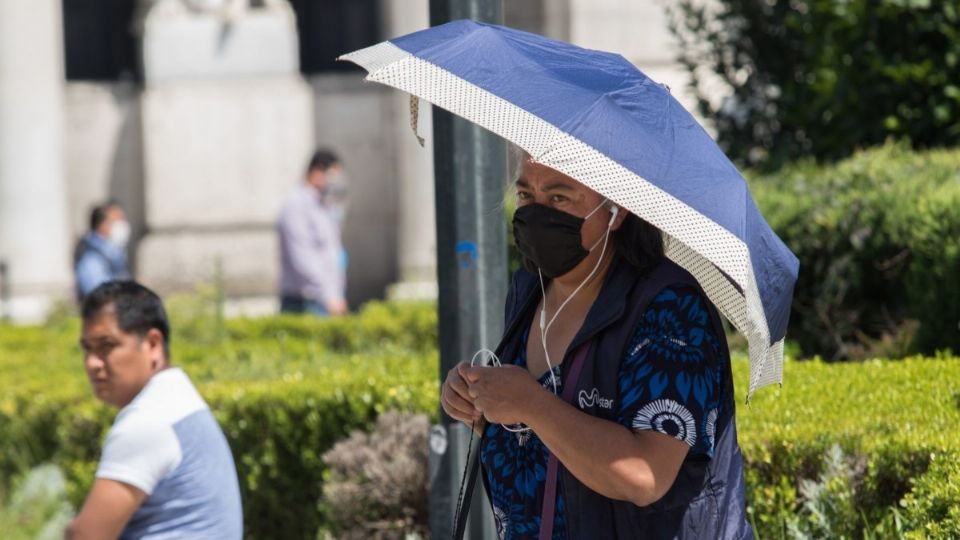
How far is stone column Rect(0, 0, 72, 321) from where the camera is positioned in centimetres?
1470

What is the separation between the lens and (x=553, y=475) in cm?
297

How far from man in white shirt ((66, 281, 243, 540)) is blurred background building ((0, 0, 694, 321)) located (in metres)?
9.56

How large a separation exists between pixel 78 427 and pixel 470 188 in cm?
343

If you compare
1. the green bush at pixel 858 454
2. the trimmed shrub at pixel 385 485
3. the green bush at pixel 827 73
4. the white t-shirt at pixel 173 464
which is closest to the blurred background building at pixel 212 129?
the green bush at pixel 827 73

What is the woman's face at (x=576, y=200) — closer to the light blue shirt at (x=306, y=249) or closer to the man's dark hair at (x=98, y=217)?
the light blue shirt at (x=306, y=249)

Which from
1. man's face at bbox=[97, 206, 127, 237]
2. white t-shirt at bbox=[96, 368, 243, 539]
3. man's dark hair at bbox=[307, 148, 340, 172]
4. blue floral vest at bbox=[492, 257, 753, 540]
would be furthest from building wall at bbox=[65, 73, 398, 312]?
blue floral vest at bbox=[492, 257, 753, 540]

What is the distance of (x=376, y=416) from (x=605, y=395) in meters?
3.07

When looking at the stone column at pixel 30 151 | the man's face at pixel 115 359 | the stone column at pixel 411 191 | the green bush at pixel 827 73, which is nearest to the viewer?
the man's face at pixel 115 359

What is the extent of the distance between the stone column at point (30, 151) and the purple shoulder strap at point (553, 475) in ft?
40.3

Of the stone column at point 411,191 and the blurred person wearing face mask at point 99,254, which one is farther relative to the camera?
the stone column at point 411,191

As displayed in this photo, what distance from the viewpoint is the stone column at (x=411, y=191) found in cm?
1502

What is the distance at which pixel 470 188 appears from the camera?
4316 mm

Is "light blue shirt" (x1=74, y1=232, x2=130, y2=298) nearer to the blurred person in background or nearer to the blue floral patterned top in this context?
the blurred person in background

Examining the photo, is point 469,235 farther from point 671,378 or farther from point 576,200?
point 671,378
